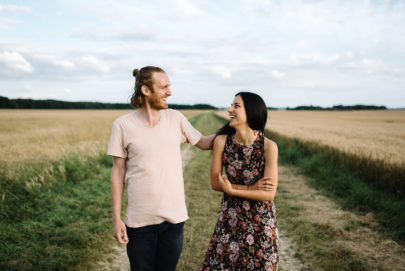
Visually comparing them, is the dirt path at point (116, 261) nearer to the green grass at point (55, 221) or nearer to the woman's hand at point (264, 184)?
the green grass at point (55, 221)

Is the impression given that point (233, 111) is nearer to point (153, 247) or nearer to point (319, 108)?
point (153, 247)

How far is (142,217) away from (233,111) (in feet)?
3.52

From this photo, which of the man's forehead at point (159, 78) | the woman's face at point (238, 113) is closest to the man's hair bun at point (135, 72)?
the man's forehead at point (159, 78)

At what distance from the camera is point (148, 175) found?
2021 mm

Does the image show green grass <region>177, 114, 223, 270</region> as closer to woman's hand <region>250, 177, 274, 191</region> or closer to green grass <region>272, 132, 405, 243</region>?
woman's hand <region>250, 177, 274, 191</region>

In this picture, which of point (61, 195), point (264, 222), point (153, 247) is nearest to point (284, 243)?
point (264, 222)

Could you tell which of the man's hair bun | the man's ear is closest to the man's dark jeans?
the man's ear

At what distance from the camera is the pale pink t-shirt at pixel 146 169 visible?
2012mm

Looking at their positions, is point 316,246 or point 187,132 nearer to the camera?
point 187,132

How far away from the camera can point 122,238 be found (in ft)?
6.73

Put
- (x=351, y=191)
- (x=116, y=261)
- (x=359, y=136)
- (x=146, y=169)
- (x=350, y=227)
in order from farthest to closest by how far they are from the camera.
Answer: (x=359, y=136), (x=351, y=191), (x=350, y=227), (x=116, y=261), (x=146, y=169)

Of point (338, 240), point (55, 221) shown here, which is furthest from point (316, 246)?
point (55, 221)

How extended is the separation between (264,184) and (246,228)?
413 millimetres

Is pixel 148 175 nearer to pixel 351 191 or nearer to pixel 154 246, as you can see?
pixel 154 246
